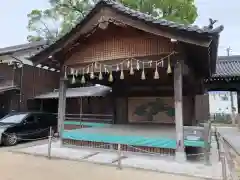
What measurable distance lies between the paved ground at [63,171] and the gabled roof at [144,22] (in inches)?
149

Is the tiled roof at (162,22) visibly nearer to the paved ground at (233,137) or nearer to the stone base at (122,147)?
the stone base at (122,147)

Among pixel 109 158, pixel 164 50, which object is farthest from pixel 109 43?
pixel 109 158

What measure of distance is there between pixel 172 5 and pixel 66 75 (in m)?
12.8

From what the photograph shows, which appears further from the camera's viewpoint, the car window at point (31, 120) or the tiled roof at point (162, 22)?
the car window at point (31, 120)

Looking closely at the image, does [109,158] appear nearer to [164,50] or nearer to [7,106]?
[164,50]

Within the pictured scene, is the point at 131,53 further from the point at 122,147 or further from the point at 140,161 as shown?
the point at 140,161

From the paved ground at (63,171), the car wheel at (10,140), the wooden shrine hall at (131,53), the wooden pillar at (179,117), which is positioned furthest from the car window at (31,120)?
the wooden pillar at (179,117)

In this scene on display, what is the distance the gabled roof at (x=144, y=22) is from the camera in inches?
253

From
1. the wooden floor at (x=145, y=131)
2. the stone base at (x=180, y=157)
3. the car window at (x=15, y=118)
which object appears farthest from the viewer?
the car window at (x=15, y=118)

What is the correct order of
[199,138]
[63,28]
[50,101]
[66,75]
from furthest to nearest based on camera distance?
1. [63,28]
2. [50,101]
3. [66,75]
4. [199,138]

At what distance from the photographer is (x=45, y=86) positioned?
19734mm

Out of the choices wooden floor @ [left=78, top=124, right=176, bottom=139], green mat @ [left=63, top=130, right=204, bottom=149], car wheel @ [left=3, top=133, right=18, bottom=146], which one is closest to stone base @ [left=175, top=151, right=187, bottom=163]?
green mat @ [left=63, top=130, right=204, bottom=149]

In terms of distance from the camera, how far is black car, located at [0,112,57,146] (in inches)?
431

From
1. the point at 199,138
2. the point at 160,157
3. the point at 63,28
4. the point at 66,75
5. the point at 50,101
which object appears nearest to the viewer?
the point at 199,138
